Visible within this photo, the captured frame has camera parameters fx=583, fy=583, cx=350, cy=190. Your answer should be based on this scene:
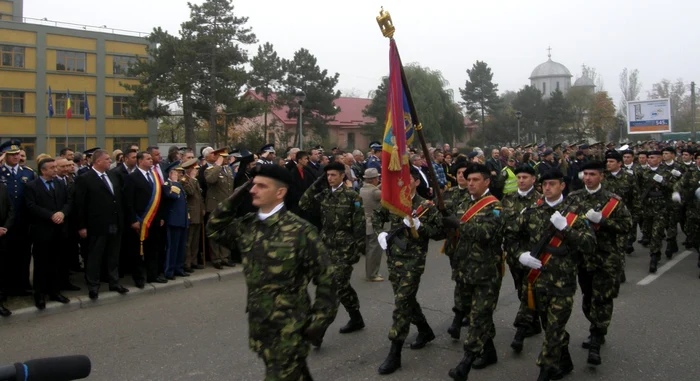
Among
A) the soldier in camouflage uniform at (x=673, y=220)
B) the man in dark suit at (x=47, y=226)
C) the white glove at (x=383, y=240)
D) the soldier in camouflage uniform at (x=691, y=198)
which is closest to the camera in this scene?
the white glove at (x=383, y=240)

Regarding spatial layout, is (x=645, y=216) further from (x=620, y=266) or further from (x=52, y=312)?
(x=52, y=312)

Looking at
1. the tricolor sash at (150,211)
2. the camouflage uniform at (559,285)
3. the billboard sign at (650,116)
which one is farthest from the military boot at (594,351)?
the billboard sign at (650,116)

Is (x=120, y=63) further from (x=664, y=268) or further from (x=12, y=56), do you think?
(x=664, y=268)

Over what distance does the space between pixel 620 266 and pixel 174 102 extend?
3473 centimetres

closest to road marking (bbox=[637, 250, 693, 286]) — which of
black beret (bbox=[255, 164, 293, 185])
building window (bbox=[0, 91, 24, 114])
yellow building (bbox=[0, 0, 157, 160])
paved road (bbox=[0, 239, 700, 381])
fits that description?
paved road (bbox=[0, 239, 700, 381])

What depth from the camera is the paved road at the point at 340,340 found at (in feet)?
18.4

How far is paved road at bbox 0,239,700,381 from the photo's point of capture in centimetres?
561

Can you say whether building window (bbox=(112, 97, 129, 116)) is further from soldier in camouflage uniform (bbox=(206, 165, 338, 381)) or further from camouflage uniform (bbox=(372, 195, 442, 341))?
soldier in camouflage uniform (bbox=(206, 165, 338, 381))

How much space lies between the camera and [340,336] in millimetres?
6672

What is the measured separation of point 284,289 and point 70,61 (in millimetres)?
50302

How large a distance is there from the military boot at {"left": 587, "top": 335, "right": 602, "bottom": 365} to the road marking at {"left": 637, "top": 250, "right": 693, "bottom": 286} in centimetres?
370

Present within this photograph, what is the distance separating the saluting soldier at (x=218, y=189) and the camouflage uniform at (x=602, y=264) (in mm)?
6148

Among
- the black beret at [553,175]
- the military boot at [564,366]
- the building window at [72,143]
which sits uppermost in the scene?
the building window at [72,143]

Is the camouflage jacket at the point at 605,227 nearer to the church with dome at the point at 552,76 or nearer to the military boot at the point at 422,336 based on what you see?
the military boot at the point at 422,336
